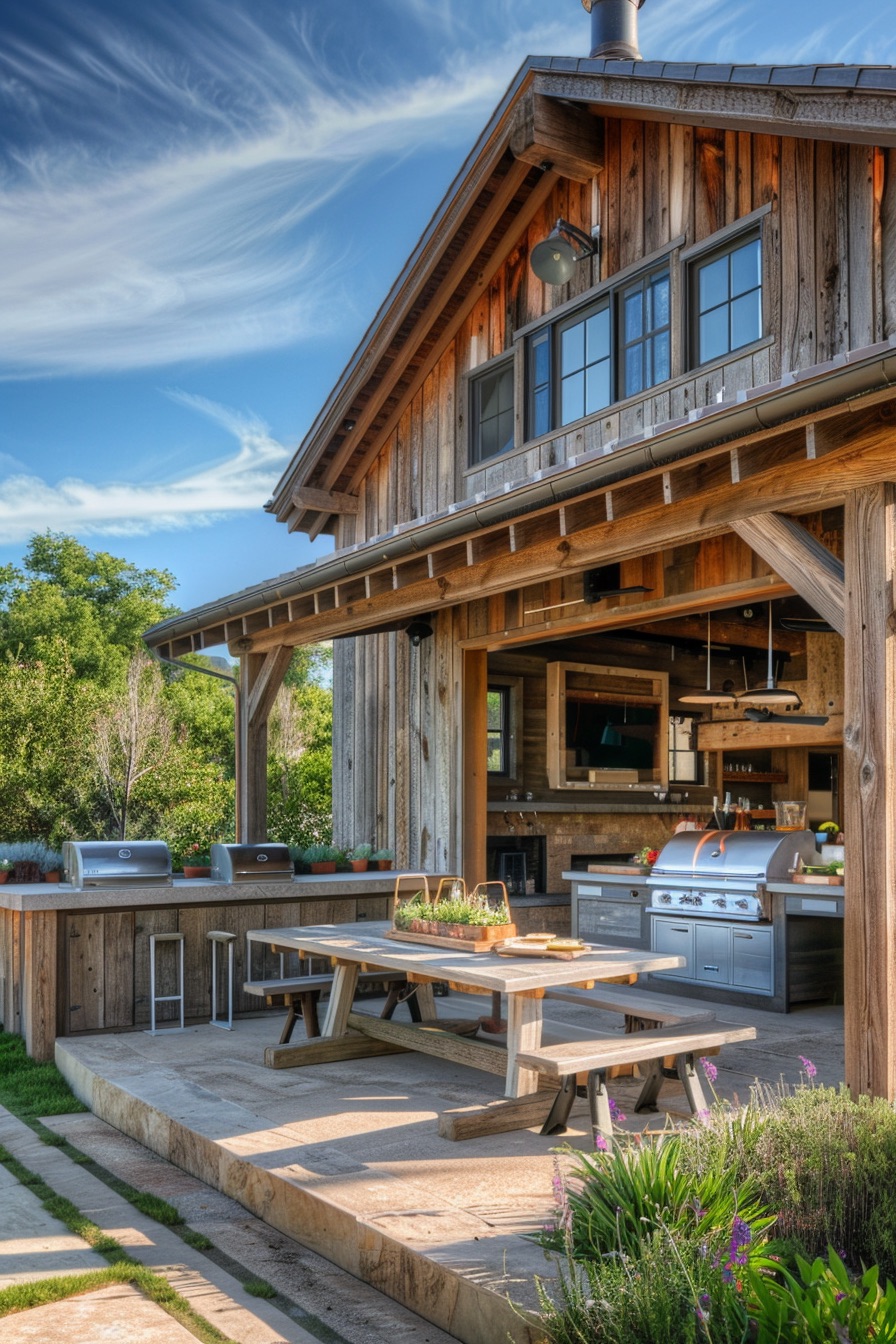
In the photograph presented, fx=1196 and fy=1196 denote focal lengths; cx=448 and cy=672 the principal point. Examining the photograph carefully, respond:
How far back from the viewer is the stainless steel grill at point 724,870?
25.7 feet

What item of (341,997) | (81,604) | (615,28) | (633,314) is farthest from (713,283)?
(81,604)

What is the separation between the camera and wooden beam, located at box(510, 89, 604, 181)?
8.56 metres

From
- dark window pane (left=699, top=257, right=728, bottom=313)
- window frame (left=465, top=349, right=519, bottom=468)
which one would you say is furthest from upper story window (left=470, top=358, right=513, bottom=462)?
dark window pane (left=699, top=257, right=728, bottom=313)

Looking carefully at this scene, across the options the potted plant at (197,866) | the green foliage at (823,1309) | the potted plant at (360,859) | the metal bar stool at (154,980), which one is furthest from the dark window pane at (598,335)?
the green foliage at (823,1309)

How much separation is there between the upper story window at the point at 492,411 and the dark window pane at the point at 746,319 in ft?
7.98

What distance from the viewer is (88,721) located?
821 inches

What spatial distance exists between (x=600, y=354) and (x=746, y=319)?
4.85ft

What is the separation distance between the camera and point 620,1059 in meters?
4.46

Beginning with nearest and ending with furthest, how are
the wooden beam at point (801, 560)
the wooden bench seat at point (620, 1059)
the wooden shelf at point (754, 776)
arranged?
the wooden bench seat at point (620, 1059) → the wooden beam at point (801, 560) → the wooden shelf at point (754, 776)

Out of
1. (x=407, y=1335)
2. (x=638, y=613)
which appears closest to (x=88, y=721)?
(x=638, y=613)

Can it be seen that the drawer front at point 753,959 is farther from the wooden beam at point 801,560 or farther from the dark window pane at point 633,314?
the dark window pane at point 633,314

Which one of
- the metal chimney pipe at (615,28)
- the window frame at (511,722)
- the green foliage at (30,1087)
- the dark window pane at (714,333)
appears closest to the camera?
the green foliage at (30,1087)

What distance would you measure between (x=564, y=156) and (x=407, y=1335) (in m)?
7.75

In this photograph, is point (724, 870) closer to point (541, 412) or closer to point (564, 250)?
point (541, 412)
